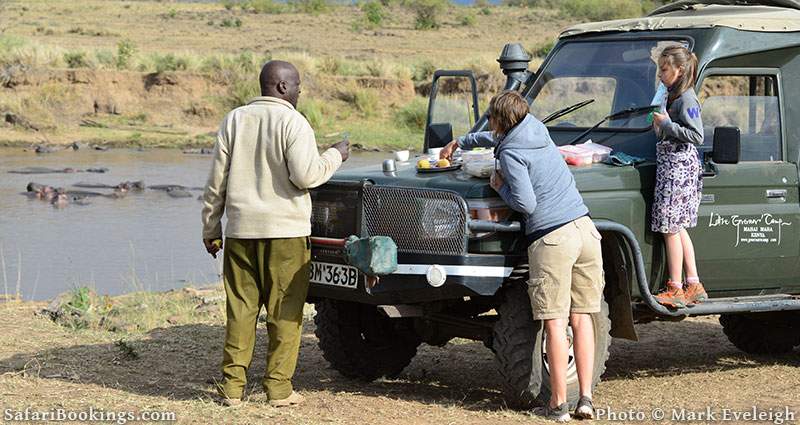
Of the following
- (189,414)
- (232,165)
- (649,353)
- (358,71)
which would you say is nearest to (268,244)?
(232,165)

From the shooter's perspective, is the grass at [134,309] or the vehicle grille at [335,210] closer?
the vehicle grille at [335,210]

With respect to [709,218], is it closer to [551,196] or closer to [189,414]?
[551,196]

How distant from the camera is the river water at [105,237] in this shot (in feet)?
46.5

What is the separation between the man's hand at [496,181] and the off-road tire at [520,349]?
1.77 feet

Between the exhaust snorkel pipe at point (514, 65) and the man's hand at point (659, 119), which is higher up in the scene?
the exhaust snorkel pipe at point (514, 65)

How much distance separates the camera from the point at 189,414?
6.96 meters

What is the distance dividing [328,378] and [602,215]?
88.9 inches

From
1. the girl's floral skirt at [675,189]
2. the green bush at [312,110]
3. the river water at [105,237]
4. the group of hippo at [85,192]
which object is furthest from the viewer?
the green bush at [312,110]

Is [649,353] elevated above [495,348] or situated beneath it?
situated beneath

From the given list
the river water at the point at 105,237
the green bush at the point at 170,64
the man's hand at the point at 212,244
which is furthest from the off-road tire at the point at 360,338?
the green bush at the point at 170,64

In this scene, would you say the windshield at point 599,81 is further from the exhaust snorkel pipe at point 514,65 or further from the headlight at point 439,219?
the headlight at point 439,219

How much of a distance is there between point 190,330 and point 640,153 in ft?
13.3

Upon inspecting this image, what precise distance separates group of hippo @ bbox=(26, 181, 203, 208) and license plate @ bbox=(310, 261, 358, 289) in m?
14.1

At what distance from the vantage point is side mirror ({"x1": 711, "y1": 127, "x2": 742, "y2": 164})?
755cm
